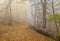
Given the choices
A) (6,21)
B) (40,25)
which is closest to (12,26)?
(6,21)

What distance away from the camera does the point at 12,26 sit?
28.7 ft

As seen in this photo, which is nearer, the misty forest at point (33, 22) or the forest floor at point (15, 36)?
the forest floor at point (15, 36)

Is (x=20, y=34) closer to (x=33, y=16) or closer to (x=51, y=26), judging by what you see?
(x=51, y=26)

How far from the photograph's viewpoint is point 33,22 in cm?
1053

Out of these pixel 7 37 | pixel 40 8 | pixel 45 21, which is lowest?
pixel 7 37

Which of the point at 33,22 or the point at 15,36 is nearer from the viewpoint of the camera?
the point at 15,36

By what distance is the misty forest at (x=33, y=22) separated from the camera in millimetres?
7133

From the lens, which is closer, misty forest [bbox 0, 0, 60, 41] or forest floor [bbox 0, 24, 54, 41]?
forest floor [bbox 0, 24, 54, 41]

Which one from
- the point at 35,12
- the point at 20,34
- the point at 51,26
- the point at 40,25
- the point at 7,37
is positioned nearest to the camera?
the point at 7,37

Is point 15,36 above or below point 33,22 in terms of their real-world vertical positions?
below

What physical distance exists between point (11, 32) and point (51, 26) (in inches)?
91.8

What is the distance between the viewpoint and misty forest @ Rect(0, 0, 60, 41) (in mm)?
7133

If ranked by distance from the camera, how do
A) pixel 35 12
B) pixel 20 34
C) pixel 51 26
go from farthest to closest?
pixel 35 12
pixel 51 26
pixel 20 34

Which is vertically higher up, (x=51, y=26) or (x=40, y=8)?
(x=40, y=8)
